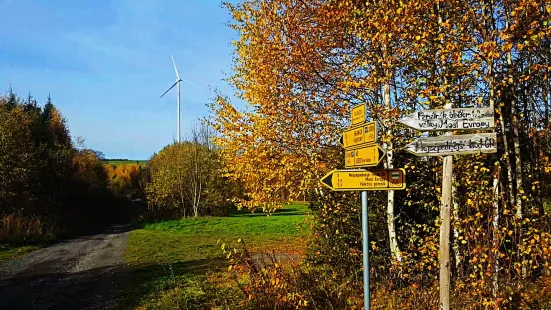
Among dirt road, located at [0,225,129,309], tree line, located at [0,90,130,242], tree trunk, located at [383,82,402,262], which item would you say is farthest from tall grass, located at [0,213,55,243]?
tree trunk, located at [383,82,402,262]

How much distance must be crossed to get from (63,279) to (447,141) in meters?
11.0

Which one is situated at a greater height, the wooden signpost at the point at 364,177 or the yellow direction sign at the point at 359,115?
the yellow direction sign at the point at 359,115

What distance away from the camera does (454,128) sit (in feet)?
16.1

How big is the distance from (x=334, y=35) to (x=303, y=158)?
289cm

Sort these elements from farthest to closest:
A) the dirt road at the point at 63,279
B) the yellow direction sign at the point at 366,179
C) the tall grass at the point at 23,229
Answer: the tall grass at the point at 23,229
the dirt road at the point at 63,279
the yellow direction sign at the point at 366,179

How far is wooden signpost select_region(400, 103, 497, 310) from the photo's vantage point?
15.8 feet

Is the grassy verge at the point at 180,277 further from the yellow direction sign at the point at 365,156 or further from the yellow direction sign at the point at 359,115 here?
the yellow direction sign at the point at 359,115

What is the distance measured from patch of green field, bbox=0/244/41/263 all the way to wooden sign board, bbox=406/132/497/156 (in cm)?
1591

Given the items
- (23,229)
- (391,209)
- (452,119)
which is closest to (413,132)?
(391,209)

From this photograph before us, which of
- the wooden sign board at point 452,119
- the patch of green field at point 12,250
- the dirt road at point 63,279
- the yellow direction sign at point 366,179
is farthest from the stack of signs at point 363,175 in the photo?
the patch of green field at point 12,250

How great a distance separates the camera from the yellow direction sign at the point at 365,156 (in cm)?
438

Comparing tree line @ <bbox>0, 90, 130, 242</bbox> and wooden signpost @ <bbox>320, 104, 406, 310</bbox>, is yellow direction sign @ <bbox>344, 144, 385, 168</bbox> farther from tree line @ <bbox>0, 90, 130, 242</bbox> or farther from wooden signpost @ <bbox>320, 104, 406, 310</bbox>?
tree line @ <bbox>0, 90, 130, 242</bbox>

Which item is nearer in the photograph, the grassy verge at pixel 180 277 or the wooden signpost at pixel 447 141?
the wooden signpost at pixel 447 141

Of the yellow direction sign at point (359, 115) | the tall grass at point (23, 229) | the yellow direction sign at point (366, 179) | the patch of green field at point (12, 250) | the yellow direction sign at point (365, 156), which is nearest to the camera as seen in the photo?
the yellow direction sign at point (365, 156)
